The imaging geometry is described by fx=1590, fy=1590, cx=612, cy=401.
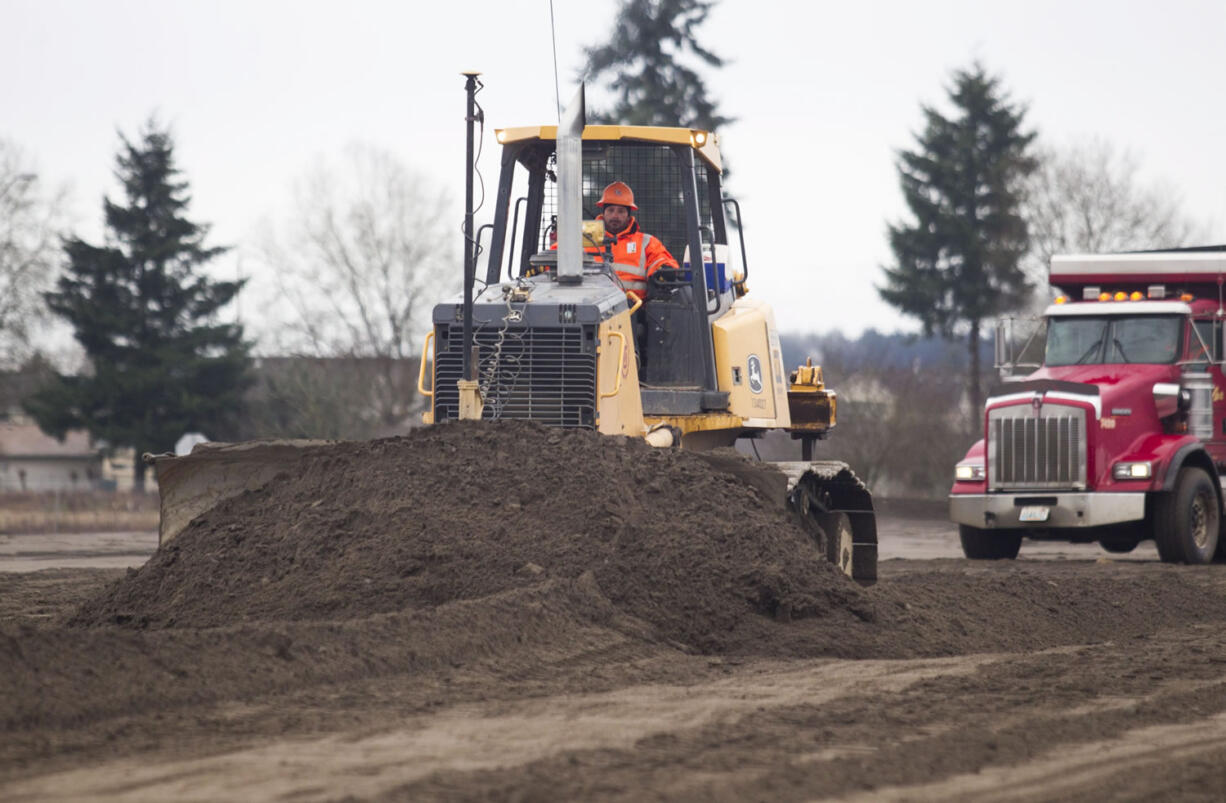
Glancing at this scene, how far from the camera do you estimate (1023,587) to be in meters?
12.4

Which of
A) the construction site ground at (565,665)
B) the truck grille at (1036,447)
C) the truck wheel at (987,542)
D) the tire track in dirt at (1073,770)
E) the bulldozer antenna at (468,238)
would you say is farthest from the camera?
Answer: the truck wheel at (987,542)

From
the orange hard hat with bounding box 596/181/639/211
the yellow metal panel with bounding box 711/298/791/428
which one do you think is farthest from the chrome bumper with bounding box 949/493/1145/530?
the orange hard hat with bounding box 596/181/639/211

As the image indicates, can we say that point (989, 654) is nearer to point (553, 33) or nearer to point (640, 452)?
point (640, 452)

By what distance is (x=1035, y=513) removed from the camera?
58.8ft

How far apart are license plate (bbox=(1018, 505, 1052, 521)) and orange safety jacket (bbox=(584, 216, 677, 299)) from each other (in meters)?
7.84

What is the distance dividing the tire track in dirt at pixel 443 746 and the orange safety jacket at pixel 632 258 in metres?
4.38

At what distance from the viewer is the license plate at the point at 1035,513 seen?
17.9 meters

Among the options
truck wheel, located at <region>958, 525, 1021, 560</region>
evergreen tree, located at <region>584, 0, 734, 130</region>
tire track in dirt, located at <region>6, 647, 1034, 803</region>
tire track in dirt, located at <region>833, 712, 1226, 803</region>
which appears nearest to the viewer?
tire track in dirt, located at <region>6, 647, 1034, 803</region>

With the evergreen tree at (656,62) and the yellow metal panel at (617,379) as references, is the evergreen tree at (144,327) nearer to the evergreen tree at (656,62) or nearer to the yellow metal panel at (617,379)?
the evergreen tree at (656,62)

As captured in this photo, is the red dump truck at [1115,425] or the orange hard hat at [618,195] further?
the red dump truck at [1115,425]

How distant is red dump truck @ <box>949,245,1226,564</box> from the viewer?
17.9 m

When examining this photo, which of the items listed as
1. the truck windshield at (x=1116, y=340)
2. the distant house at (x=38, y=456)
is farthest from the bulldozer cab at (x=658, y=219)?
the distant house at (x=38, y=456)

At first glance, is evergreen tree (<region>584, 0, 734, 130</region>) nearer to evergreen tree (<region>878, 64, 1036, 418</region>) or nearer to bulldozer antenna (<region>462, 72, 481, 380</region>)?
evergreen tree (<region>878, 64, 1036, 418</region>)

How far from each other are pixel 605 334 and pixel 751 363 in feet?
6.06
